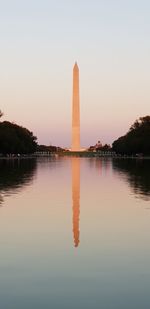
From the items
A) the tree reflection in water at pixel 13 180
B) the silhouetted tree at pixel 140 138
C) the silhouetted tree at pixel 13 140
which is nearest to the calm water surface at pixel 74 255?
the tree reflection in water at pixel 13 180

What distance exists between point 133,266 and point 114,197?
14.6m

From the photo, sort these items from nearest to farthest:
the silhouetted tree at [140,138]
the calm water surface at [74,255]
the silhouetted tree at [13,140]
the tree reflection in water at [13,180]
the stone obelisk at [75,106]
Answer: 1. the calm water surface at [74,255]
2. the tree reflection in water at [13,180]
3. the stone obelisk at [75,106]
4. the silhouetted tree at [13,140]
5. the silhouetted tree at [140,138]

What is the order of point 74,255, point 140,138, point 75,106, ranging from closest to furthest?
Result: point 74,255
point 75,106
point 140,138

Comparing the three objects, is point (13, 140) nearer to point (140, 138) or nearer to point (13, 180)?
point (140, 138)

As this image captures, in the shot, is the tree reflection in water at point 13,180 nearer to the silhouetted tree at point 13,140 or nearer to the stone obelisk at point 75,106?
the stone obelisk at point 75,106

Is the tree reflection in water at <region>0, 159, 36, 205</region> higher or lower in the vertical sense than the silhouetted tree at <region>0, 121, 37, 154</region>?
lower

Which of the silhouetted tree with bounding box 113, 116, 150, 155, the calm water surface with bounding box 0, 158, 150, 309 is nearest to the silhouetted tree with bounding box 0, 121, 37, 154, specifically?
the silhouetted tree with bounding box 113, 116, 150, 155

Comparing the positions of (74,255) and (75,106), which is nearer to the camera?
(74,255)

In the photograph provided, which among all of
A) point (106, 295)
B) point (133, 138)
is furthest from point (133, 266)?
point (133, 138)

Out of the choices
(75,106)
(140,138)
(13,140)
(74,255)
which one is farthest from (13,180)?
(140,138)

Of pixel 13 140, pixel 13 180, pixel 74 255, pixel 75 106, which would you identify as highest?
pixel 75 106

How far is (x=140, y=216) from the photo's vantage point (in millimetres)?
18312

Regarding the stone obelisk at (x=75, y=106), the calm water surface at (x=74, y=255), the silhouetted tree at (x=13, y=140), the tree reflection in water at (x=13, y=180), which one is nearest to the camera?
the calm water surface at (x=74, y=255)

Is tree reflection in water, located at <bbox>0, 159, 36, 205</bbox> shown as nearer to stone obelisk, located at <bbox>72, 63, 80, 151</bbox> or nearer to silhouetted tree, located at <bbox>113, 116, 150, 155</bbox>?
stone obelisk, located at <bbox>72, 63, 80, 151</bbox>
